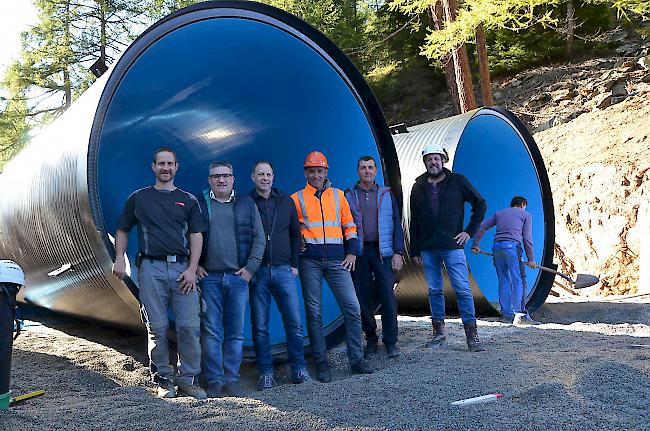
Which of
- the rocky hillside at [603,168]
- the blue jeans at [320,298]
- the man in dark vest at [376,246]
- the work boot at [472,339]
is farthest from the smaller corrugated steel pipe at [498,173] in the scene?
the blue jeans at [320,298]

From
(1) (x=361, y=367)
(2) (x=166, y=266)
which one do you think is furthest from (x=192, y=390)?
(1) (x=361, y=367)

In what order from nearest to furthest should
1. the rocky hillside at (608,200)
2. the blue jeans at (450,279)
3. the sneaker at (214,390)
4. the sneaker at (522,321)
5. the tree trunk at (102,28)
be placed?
the sneaker at (214,390) < the blue jeans at (450,279) < the sneaker at (522,321) < the rocky hillside at (608,200) < the tree trunk at (102,28)

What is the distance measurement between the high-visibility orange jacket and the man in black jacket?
190mm

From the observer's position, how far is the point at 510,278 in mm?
7688

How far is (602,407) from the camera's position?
3635 millimetres

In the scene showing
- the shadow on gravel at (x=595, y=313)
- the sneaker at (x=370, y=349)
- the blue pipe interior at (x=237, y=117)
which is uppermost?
the blue pipe interior at (x=237, y=117)

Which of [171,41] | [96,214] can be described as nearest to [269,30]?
[171,41]

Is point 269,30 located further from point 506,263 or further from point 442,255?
point 506,263

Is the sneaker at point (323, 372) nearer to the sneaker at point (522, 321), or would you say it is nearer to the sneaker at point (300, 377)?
the sneaker at point (300, 377)

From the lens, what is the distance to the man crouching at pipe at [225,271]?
14.8 feet

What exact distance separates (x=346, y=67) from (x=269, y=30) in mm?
892

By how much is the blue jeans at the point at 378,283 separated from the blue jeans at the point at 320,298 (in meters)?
0.34

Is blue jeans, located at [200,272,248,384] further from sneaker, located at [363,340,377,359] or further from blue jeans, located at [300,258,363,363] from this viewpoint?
sneaker, located at [363,340,377,359]

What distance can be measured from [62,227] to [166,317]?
1354 mm
